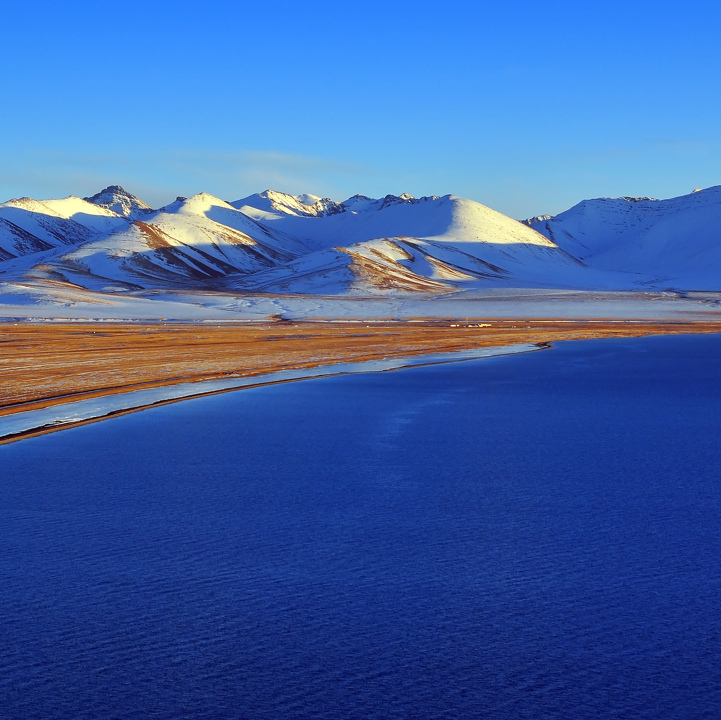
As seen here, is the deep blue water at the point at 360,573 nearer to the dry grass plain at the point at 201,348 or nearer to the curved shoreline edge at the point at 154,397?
the curved shoreline edge at the point at 154,397

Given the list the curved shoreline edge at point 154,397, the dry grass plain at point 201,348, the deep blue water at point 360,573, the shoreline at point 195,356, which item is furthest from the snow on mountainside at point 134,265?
the deep blue water at point 360,573

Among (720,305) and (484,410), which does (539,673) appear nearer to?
(484,410)

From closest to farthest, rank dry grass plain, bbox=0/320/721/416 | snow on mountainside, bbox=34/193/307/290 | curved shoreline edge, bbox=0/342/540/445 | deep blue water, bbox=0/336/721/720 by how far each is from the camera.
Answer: deep blue water, bbox=0/336/721/720 → curved shoreline edge, bbox=0/342/540/445 → dry grass plain, bbox=0/320/721/416 → snow on mountainside, bbox=34/193/307/290

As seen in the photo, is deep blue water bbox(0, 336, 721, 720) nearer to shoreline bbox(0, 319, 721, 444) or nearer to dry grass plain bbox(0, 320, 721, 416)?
shoreline bbox(0, 319, 721, 444)

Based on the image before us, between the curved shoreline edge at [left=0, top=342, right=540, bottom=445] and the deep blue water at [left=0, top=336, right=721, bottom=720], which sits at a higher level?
the curved shoreline edge at [left=0, top=342, right=540, bottom=445]

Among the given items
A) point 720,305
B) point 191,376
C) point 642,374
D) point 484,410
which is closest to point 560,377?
point 642,374

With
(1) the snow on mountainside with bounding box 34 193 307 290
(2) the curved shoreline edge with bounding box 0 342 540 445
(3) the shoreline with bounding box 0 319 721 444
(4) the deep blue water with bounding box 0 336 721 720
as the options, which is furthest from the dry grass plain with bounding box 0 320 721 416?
(1) the snow on mountainside with bounding box 34 193 307 290
